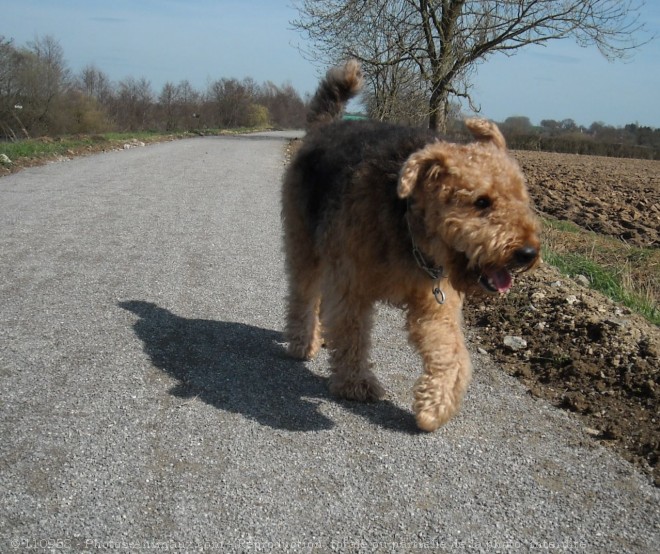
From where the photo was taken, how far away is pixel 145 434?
3.37 m

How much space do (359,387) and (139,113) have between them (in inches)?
2296

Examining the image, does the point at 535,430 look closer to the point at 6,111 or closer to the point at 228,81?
the point at 6,111

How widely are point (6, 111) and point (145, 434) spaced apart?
126ft

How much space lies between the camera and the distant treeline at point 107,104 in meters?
36.0

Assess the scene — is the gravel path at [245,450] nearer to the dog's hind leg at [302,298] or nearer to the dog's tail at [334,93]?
the dog's hind leg at [302,298]

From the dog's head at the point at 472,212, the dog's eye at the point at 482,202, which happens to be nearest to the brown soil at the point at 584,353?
the dog's head at the point at 472,212

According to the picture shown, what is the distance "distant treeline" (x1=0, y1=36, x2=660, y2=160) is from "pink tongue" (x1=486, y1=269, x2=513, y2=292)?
1455cm

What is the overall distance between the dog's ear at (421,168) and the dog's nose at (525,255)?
23.5 inches

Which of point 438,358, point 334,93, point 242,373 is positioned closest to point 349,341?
point 438,358

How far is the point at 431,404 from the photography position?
3473 millimetres

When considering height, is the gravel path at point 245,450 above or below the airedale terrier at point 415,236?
below

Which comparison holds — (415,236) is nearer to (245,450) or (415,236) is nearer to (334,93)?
(245,450)

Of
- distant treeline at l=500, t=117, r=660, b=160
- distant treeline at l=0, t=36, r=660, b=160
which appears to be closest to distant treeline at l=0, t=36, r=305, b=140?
distant treeline at l=0, t=36, r=660, b=160

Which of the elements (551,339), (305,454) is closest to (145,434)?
(305,454)
